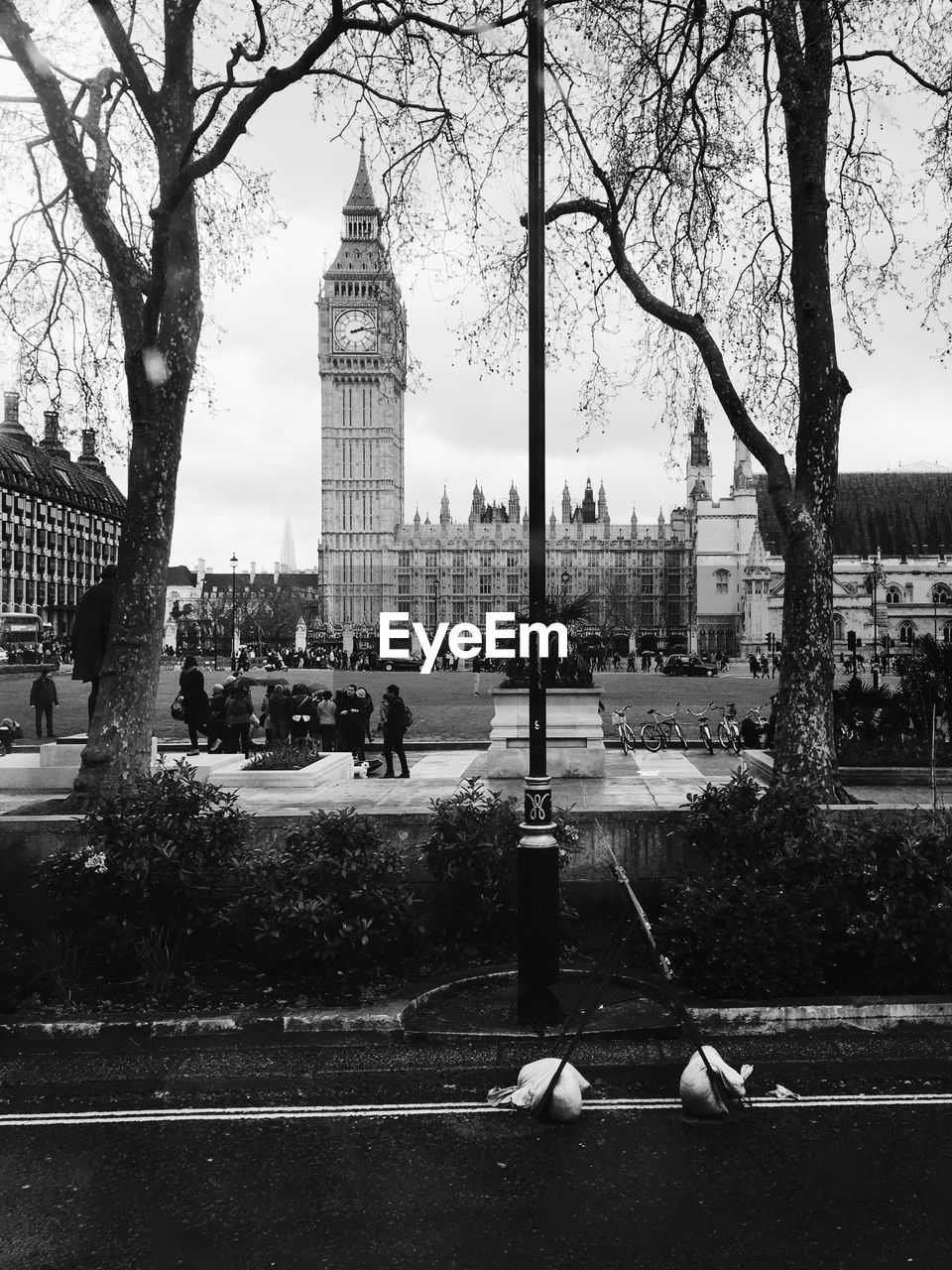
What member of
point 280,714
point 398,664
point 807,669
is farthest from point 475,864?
point 398,664

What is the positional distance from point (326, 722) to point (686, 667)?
147 feet

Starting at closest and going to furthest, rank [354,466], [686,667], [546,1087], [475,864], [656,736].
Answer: [546,1087]
[475,864]
[656,736]
[686,667]
[354,466]

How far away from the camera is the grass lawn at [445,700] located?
84.9 ft

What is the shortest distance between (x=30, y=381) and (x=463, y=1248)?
11.7 metres

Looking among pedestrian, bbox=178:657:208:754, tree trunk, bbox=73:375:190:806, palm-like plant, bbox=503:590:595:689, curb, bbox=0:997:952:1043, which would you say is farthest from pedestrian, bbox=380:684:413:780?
curb, bbox=0:997:952:1043

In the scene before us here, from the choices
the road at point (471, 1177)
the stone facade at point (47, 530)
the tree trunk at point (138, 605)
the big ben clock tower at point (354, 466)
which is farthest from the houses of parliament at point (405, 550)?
the road at point (471, 1177)

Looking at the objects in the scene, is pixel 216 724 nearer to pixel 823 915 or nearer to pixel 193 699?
pixel 193 699

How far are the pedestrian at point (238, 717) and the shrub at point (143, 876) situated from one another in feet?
35.5

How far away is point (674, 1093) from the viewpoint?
5.86 metres

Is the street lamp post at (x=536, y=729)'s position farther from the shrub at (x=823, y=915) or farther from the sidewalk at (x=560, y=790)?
the sidewalk at (x=560, y=790)

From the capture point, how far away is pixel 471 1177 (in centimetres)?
489

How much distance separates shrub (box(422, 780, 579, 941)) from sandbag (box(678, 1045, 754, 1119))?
272cm

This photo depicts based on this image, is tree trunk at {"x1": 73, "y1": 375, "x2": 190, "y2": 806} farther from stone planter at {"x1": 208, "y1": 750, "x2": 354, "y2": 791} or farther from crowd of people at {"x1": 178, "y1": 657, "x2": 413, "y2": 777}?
crowd of people at {"x1": 178, "y1": 657, "x2": 413, "y2": 777}

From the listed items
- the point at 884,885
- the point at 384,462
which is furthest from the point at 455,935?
the point at 384,462
